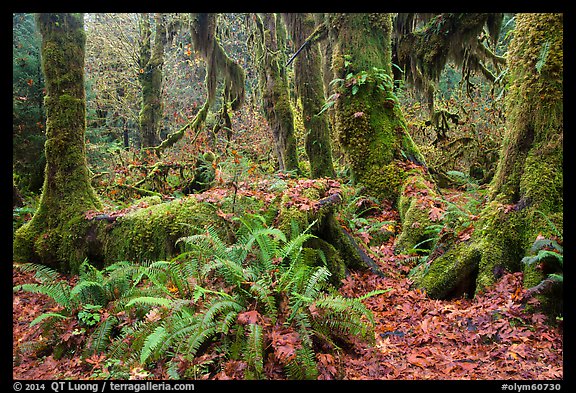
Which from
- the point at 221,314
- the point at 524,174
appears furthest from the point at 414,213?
the point at 221,314

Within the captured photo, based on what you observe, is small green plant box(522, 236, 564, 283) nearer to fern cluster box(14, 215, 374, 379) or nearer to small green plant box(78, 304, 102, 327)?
fern cluster box(14, 215, 374, 379)

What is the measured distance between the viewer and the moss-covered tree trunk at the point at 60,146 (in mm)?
6598

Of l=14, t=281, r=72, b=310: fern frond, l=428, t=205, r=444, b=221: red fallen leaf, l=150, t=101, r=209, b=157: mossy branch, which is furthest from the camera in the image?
l=150, t=101, r=209, b=157: mossy branch

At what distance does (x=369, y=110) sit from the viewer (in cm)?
771

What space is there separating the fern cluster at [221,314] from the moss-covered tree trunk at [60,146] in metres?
2.27

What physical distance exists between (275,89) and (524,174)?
28.6 ft

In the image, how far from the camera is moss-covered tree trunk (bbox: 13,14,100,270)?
6.60 meters

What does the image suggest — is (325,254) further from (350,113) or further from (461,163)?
(461,163)

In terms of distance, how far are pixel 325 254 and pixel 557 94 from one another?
11.2ft

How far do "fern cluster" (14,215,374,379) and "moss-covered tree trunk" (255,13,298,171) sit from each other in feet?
25.1

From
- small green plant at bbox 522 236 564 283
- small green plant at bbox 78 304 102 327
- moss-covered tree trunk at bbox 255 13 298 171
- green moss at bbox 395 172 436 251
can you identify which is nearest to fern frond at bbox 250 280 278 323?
small green plant at bbox 78 304 102 327

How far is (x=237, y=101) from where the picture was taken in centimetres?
1321

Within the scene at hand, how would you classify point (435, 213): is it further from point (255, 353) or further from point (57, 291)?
point (57, 291)
